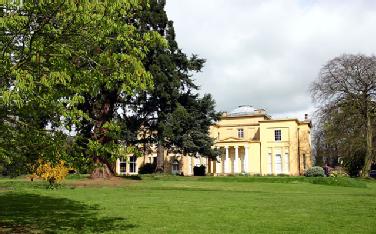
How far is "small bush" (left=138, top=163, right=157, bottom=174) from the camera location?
68.9 meters

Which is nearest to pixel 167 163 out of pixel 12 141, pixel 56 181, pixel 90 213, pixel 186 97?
pixel 186 97

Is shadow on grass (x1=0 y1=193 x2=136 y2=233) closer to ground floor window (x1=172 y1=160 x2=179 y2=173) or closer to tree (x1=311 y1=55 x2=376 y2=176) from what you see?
tree (x1=311 y1=55 x2=376 y2=176)


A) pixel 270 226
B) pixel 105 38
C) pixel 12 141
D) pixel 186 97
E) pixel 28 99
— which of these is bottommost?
pixel 270 226

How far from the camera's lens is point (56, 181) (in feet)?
94.1

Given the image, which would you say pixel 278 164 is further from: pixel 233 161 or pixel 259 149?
pixel 233 161

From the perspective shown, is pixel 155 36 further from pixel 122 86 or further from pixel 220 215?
pixel 220 215

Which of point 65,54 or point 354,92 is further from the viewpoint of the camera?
point 354,92

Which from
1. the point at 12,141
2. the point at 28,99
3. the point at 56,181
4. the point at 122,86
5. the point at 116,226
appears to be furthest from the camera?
the point at 56,181

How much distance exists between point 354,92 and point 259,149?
21.2m

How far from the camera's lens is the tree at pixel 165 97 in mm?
38938

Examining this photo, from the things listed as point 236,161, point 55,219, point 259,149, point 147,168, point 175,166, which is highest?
point 259,149

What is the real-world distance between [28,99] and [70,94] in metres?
1.19

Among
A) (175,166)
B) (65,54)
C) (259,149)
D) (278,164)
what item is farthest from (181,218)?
(175,166)

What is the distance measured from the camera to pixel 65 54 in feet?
25.6
